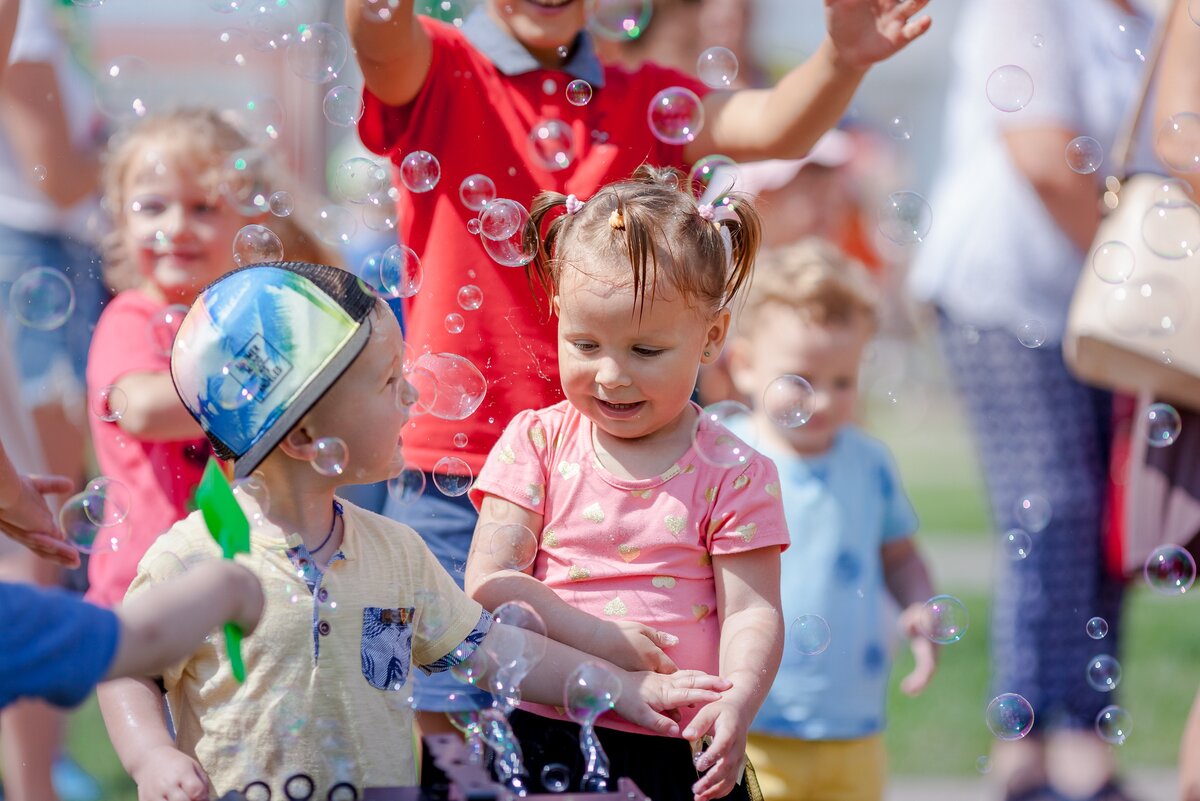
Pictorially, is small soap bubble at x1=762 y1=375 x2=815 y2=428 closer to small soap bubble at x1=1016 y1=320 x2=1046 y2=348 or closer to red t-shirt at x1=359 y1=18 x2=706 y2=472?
red t-shirt at x1=359 y1=18 x2=706 y2=472

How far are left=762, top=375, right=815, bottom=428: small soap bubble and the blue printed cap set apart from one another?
2.77ft

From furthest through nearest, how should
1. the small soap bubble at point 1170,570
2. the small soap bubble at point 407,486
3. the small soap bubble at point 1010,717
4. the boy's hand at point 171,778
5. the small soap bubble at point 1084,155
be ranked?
the small soap bubble at point 1084,155 → the small soap bubble at point 1170,570 → the small soap bubble at point 1010,717 → the small soap bubble at point 407,486 → the boy's hand at point 171,778

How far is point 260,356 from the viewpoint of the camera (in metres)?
1.85

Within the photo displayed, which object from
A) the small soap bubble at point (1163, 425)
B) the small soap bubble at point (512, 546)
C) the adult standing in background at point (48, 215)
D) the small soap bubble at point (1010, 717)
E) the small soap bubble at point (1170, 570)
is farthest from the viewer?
the adult standing in background at point (48, 215)

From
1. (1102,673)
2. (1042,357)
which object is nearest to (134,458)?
(1102,673)

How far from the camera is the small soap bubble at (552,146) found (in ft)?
8.09

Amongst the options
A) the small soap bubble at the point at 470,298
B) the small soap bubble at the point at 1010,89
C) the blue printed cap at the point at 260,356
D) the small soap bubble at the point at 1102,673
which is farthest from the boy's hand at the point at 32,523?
the small soap bubble at the point at 1010,89

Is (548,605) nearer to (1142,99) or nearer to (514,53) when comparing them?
(514,53)

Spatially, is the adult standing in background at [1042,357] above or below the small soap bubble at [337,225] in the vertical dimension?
below

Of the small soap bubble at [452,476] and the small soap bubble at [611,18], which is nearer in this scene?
the small soap bubble at [452,476]

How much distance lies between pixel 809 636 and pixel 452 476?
23.1 inches

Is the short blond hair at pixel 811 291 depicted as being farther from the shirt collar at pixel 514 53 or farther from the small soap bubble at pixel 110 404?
the small soap bubble at pixel 110 404

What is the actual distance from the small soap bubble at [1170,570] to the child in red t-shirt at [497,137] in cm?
108

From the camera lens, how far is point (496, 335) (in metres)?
2.39
